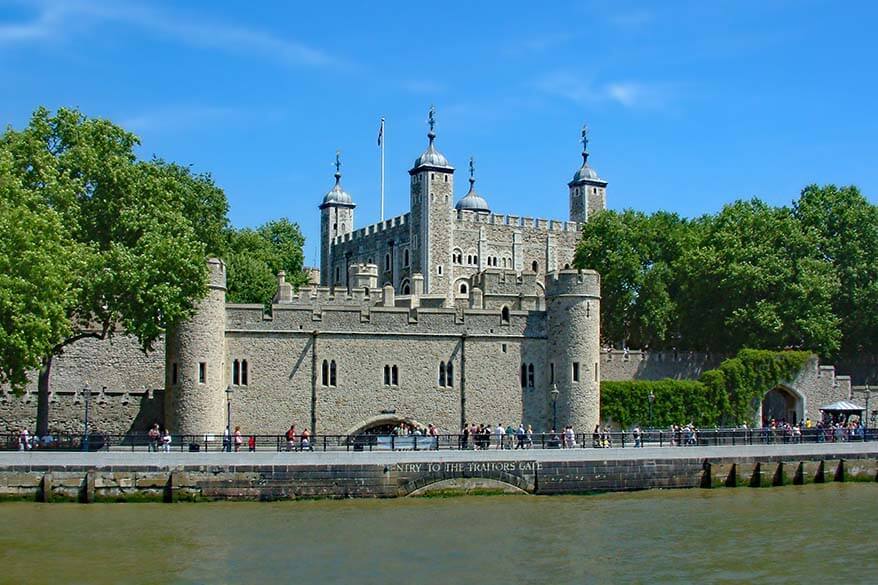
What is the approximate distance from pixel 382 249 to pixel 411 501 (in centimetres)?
6071

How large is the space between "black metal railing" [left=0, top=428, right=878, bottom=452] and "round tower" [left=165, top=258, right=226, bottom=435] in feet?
4.17

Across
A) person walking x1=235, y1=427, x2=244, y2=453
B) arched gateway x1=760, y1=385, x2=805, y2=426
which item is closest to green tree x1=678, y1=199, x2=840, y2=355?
arched gateway x1=760, y1=385, x2=805, y2=426

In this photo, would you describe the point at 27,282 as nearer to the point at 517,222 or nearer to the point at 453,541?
the point at 453,541

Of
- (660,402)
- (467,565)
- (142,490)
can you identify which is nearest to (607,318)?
(660,402)

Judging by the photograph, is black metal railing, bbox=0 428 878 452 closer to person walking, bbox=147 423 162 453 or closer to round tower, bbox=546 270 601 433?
person walking, bbox=147 423 162 453

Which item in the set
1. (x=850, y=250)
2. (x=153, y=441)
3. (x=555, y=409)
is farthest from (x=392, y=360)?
(x=850, y=250)

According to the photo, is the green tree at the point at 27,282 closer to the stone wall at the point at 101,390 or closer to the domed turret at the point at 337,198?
the stone wall at the point at 101,390

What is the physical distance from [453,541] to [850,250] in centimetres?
4015

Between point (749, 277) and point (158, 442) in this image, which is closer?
point (158, 442)

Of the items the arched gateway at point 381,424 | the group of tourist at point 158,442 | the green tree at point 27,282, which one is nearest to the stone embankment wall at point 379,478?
the group of tourist at point 158,442

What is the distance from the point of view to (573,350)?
5103cm

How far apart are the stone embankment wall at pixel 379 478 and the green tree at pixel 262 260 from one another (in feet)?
104

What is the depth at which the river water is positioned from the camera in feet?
92.0

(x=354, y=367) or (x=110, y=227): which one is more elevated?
(x=110, y=227)
